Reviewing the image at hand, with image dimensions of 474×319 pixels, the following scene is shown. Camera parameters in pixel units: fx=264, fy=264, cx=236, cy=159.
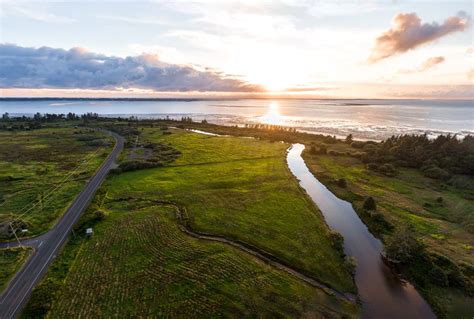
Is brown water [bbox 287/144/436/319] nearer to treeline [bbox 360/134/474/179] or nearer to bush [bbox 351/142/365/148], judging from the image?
treeline [bbox 360/134/474/179]

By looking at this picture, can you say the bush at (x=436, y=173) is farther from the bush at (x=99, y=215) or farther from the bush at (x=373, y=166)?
the bush at (x=99, y=215)

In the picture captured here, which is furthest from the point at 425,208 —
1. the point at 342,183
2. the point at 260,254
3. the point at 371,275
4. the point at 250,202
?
the point at 260,254

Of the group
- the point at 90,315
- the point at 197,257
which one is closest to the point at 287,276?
the point at 197,257

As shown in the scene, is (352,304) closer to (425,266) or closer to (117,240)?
(425,266)

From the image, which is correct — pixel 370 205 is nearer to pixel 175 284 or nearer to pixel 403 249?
pixel 403 249

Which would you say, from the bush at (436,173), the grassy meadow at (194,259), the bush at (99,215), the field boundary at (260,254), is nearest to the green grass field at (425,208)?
the bush at (436,173)

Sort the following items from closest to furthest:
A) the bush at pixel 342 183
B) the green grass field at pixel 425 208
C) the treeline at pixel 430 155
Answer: the green grass field at pixel 425 208
the bush at pixel 342 183
the treeline at pixel 430 155
